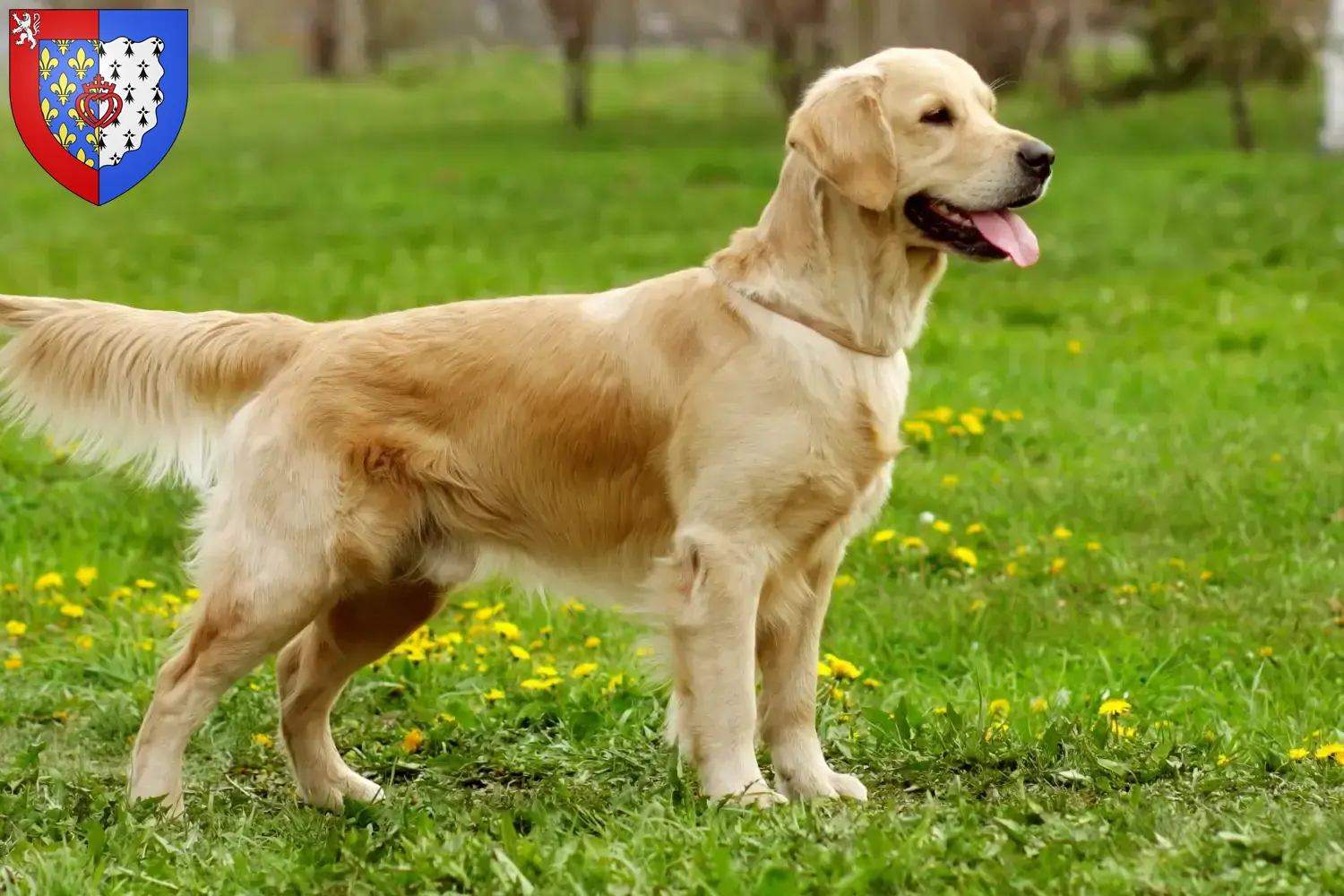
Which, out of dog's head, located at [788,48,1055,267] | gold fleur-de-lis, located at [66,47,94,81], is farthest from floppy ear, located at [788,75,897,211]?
gold fleur-de-lis, located at [66,47,94,81]

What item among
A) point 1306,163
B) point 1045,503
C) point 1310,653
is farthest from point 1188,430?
point 1306,163

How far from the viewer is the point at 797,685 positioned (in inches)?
171

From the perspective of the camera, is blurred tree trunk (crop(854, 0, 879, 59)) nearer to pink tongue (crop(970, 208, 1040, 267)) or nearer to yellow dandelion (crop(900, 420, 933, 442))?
yellow dandelion (crop(900, 420, 933, 442))

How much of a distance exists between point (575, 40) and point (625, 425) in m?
21.3

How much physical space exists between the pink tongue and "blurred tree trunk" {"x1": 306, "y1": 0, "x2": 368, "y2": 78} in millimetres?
32244

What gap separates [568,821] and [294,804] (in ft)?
2.81

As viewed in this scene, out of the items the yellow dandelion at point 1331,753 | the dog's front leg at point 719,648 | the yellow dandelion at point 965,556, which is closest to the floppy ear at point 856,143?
the dog's front leg at point 719,648

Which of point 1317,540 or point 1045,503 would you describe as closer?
point 1317,540

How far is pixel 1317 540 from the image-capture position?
651cm

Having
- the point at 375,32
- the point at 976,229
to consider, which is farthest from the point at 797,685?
the point at 375,32

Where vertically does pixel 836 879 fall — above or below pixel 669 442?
below

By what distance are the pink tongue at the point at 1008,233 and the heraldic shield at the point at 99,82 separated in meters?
3.00

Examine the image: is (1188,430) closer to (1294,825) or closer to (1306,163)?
(1294,825)

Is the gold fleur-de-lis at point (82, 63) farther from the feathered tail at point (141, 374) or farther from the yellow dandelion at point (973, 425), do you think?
the yellow dandelion at point (973, 425)
